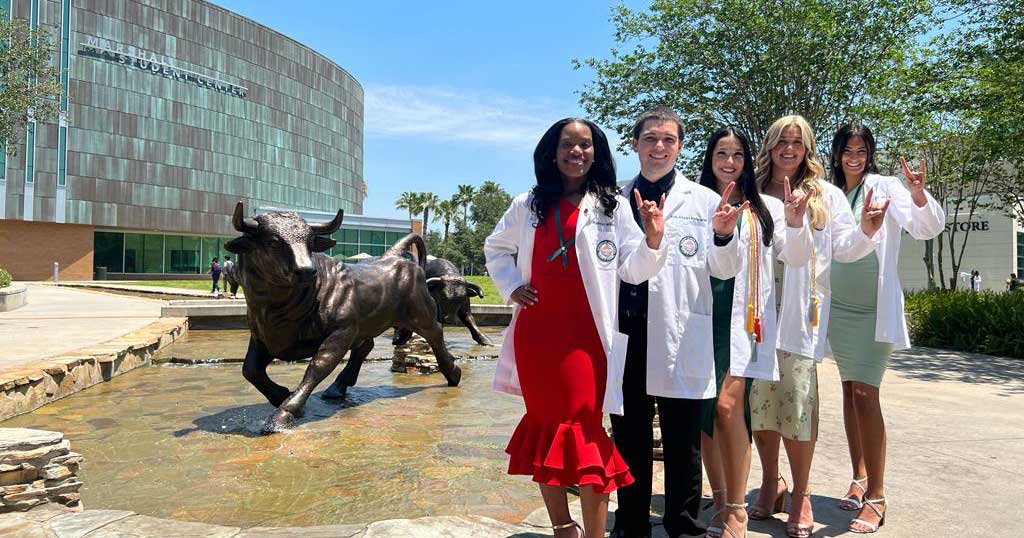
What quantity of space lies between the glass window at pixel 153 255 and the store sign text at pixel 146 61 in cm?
1129

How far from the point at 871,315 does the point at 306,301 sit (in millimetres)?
3965

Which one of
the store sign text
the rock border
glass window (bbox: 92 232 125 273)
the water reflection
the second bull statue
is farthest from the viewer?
glass window (bbox: 92 232 125 273)

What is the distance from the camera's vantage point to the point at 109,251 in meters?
46.7

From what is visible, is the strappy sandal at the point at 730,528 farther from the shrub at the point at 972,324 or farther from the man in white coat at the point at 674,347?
the shrub at the point at 972,324

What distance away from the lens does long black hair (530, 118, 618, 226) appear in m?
2.80

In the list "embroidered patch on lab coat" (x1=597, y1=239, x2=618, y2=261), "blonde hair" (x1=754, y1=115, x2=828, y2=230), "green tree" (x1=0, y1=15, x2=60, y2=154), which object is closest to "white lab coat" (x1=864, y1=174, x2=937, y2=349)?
"blonde hair" (x1=754, y1=115, x2=828, y2=230)

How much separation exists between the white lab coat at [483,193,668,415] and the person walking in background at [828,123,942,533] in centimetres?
124

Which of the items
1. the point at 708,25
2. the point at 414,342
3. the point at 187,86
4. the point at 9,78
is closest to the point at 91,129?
the point at 187,86

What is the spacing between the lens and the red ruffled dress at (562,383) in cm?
253

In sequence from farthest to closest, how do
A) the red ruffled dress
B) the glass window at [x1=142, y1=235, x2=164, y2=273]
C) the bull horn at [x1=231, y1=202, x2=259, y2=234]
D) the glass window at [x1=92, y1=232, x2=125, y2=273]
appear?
1. the glass window at [x1=142, y1=235, x2=164, y2=273]
2. the glass window at [x1=92, y1=232, x2=125, y2=273]
3. the bull horn at [x1=231, y1=202, x2=259, y2=234]
4. the red ruffled dress

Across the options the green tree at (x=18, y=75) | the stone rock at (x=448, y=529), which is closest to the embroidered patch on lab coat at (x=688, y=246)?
the stone rock at (x=448, y=529)

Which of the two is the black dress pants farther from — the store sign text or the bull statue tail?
the store sign text

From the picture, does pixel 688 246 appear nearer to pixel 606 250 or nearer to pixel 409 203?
pixel 606 250

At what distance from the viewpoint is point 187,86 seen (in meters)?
49.0
